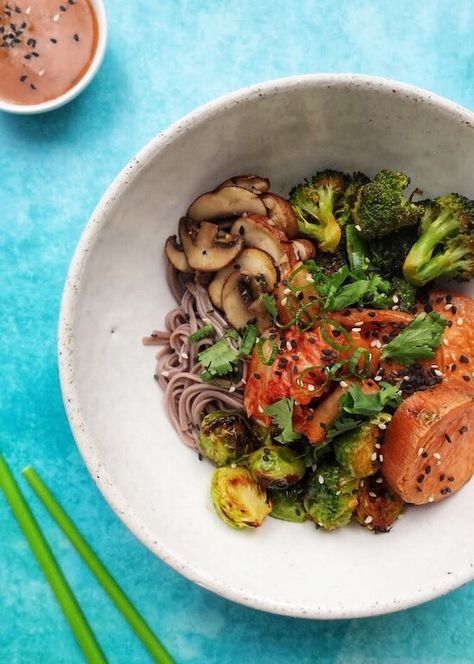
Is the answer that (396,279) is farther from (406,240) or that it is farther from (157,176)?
(157,176)

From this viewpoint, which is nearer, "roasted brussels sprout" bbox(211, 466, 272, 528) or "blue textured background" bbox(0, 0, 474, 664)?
"roasted brussels sprout" bbox(211, 466, 272, 528)

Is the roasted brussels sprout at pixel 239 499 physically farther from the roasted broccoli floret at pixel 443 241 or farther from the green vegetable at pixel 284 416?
the roasted broccoli floret at pixel 443 241

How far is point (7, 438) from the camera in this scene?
3838 millimetres

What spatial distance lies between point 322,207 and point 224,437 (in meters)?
1.09

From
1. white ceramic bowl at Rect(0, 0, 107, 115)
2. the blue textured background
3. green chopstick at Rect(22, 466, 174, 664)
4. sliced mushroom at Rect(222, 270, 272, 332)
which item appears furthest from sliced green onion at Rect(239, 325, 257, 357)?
white ceramic bowl at Rect(0, 0, 107, 115)

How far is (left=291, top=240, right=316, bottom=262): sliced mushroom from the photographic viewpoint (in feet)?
11.2

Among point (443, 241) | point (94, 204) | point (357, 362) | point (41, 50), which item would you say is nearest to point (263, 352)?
point (357, 362)

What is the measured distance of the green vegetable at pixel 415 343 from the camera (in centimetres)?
321

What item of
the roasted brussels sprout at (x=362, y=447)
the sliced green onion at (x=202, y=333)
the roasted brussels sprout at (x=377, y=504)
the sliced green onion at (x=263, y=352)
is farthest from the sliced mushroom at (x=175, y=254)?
the roasted brussels sprout at (x=377, y=504)

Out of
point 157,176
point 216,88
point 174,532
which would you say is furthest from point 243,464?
point 216,88

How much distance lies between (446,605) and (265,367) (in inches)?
63.6

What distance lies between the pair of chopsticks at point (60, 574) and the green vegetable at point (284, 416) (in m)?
1.26

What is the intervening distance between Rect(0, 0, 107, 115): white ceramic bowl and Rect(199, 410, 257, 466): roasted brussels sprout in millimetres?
1683

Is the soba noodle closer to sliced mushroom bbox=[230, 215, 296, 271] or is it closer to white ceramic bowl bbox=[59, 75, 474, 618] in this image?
white ceramic bowl bbox=[59, 75, 474, 618]
